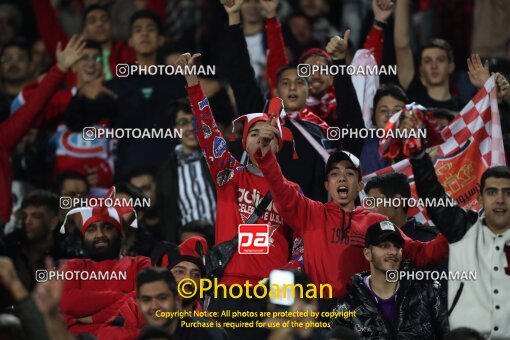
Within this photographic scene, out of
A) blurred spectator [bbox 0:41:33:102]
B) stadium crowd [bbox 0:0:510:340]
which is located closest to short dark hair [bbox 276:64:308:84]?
stadium crowd [bbox 0:0:510:340]

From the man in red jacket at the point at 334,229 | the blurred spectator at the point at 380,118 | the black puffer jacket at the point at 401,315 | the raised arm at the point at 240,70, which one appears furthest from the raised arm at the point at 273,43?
the black puffer jacket at the point at 401,315

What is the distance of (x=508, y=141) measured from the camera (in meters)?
10.8

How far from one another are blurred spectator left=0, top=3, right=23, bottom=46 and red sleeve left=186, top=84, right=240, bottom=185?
16.0ft

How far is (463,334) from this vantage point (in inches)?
344

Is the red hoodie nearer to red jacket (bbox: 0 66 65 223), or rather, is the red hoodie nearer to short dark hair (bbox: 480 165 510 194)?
short dark hair (bbox: 480 165 510 194)

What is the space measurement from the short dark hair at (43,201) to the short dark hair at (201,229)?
3.43ft

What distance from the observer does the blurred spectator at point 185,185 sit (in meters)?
11.6

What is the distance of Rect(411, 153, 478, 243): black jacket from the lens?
9398 millimetres

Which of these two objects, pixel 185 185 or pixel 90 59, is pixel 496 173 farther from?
pixel 90 59

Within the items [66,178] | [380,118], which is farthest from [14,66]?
[380,118]

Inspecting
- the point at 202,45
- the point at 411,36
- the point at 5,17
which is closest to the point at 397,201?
the point at 411,36

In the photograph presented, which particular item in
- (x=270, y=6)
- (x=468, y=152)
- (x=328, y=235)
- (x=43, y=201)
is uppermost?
(x=270, y=6)

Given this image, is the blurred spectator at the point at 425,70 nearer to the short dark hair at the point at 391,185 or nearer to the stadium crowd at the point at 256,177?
the stadium crowd at the point at 256,177

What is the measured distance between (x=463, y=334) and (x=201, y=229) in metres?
2.78
